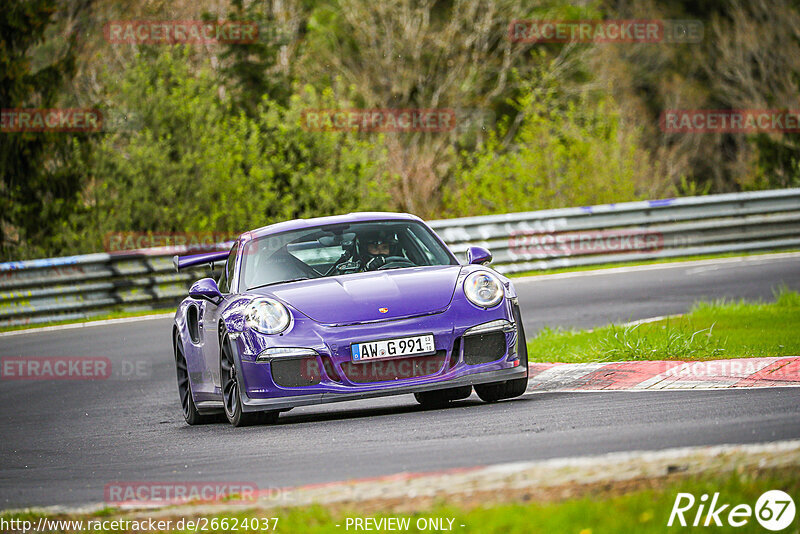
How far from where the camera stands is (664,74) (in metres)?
57.9

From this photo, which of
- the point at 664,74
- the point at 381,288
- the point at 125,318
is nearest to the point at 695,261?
the point at 125,318

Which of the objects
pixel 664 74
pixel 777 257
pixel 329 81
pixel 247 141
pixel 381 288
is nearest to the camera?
pixel 381 288

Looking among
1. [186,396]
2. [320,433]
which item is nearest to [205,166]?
[186,396]

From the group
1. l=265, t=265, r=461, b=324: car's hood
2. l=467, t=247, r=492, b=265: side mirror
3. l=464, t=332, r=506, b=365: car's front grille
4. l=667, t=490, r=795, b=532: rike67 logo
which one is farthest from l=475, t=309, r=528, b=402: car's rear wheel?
l=667, t=490, r=795, b=532: rike67 logo

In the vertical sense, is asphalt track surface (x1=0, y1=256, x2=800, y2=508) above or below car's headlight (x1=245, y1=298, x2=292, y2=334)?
below

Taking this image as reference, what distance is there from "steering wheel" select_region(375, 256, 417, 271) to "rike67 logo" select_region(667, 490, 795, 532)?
16.8 feet

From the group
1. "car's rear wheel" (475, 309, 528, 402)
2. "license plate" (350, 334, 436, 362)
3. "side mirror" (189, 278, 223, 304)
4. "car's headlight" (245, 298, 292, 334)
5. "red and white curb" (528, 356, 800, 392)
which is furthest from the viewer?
"side mirror" (189, 278, 223, 304)

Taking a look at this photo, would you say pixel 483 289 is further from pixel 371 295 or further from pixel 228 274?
pixel 228 274

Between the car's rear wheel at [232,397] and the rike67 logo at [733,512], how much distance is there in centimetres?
463

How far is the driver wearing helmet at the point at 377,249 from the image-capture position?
9.67m

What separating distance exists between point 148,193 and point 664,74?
3685cm

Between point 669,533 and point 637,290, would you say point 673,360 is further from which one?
point 637,290

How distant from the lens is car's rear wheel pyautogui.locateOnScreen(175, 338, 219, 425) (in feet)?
33.4

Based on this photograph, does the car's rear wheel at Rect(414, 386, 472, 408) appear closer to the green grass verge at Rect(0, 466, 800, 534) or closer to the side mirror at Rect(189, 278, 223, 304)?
Result: the side mirror at Rect(189, 278, 223, 304)
